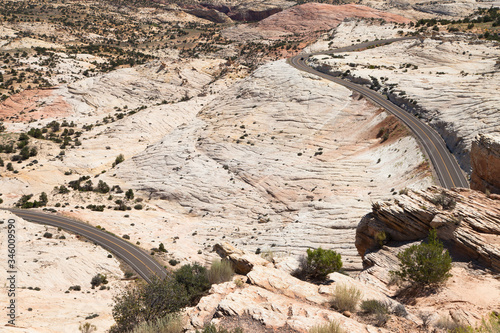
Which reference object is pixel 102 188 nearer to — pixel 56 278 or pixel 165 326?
pixel 56 278

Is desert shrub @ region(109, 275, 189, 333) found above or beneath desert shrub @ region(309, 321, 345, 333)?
beneath

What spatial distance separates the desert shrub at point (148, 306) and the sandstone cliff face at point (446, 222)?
40.4ft

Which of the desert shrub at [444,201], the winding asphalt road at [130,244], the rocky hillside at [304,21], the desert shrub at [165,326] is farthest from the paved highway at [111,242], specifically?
the rocky hillside at [304,21]

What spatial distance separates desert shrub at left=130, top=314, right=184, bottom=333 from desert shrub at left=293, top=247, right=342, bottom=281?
722cm

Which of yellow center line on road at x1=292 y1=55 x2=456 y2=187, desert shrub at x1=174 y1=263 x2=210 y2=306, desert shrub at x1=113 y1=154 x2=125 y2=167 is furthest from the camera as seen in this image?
desert shrub at x1=113 y1=154 x2=125 y2=167

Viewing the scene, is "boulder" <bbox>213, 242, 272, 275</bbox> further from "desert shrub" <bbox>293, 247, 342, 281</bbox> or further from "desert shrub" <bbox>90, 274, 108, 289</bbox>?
"desert shrub" <bbox>90, 274, 108, 289</bbox>

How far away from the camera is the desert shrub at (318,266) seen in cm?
1800

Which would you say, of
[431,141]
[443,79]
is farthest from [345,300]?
[443,79]

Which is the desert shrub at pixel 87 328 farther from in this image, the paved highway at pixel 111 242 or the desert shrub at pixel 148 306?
the paved highway at pixel 111 242

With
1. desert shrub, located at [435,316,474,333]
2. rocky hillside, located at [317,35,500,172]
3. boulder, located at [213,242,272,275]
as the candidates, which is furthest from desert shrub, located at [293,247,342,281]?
rocky hillside, located at [317,35,500,172]

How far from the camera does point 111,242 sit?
131 ft

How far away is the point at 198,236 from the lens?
42688 millimetres

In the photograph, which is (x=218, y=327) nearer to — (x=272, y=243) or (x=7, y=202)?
(x=272, y=243)

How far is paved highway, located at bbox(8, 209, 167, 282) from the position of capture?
118 ft
